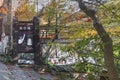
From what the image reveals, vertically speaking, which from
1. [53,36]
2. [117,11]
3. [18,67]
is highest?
[117,11]

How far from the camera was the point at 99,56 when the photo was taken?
526cm

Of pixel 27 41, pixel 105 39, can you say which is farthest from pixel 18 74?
pixel 105 39

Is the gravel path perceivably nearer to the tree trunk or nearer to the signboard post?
the signboard post

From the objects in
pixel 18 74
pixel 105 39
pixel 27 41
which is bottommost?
pixel 18 74

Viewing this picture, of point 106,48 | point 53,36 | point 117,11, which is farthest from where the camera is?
point 53,36

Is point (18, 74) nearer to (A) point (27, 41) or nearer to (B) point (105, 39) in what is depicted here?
(A) point (27, 41)

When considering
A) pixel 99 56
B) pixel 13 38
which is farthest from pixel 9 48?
pixel 99 56

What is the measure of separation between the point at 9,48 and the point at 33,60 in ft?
4.59

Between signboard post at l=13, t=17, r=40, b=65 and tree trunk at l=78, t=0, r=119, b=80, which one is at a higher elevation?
tree trunk at l=78, t=0, r=119, b=80

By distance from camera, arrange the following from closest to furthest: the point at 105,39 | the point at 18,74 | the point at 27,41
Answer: the point at 105,39 < the point at 18,74 < the point at 27,41

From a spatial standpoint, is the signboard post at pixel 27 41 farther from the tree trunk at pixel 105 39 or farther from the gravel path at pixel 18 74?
the tree trunk at pixel 105 39

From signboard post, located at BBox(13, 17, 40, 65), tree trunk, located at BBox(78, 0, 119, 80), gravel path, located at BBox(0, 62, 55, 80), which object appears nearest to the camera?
tree trunk, located at BBox(78, 0, 119, 80)

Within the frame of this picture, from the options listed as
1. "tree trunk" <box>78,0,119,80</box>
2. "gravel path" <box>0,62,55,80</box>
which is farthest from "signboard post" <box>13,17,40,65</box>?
"tree trunk" <box>78,0,119,80</box>

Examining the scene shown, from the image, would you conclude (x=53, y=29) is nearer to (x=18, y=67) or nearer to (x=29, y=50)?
(x=29, y=50)
